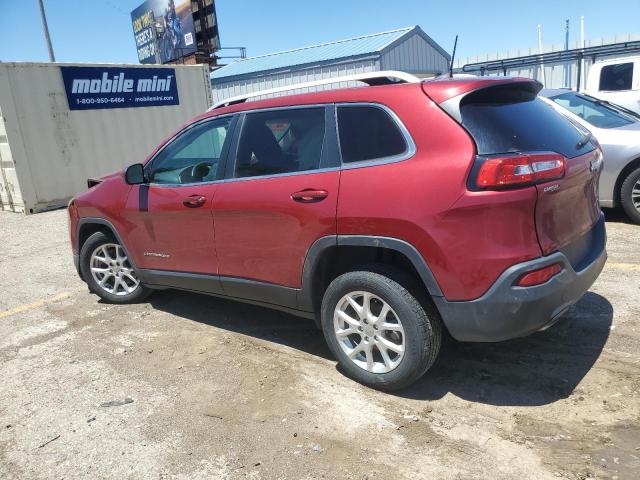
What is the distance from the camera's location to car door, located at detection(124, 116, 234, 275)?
3.88m

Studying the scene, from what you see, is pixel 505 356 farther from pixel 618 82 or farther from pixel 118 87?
pixel 118 87

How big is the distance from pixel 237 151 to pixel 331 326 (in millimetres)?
1386

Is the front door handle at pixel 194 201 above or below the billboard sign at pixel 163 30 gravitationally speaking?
below

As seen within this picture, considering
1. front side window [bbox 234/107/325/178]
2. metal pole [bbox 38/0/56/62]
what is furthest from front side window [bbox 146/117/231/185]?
metal pole [bbox 38/0/56/62]

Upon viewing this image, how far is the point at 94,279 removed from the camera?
505 cm

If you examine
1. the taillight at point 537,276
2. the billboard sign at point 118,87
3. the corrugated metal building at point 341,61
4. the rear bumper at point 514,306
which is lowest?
the rear bumper at point 514,306

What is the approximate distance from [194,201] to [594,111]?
5596 mm

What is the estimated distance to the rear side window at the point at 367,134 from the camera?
295cm

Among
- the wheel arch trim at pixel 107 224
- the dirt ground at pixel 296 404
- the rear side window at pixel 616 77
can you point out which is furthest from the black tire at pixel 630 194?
the rear side window at pixel 616 77

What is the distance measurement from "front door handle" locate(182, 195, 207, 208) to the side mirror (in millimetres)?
580

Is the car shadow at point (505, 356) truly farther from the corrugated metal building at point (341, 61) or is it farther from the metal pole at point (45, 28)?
the metal pole at point (45, 28)

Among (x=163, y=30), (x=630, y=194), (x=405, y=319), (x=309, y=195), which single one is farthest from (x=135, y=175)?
(x=163, y=30)

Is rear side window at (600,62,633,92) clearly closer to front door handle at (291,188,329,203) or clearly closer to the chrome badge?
front door handle at (291,188,329,203)

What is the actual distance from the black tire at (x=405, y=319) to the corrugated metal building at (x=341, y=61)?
16.6 metres
